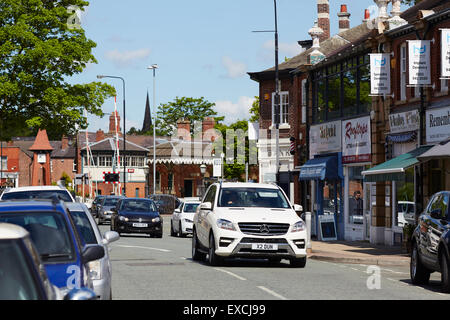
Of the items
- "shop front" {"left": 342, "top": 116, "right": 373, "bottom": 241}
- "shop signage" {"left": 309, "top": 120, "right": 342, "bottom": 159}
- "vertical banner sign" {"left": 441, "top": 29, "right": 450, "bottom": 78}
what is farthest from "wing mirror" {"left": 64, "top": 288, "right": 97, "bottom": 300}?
"shop signage" {"left": 309, "top": 120, "right": 342, "bottom": 159}

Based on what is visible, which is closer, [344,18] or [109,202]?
[109,202]

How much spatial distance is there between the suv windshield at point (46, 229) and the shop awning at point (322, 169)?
26.6m

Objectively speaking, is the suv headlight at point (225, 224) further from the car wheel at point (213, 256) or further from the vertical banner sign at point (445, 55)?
the vertical banner sign at point (445, 55)

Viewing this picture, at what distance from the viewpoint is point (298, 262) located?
1966 cm

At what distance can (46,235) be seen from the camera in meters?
9.77

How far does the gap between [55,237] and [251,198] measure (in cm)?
1068

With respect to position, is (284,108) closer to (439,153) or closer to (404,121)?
(404,121)

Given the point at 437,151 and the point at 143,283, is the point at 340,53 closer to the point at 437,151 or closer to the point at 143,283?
the point at 437,151

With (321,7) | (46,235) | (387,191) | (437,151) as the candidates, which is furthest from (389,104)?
(321,7)

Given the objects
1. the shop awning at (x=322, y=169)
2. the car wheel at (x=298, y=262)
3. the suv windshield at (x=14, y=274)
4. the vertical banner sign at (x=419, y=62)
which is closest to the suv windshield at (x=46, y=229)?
the suv windshield at (x=14, y=274)

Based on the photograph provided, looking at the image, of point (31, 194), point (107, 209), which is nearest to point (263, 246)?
point (31, 194)

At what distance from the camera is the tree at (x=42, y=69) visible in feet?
129

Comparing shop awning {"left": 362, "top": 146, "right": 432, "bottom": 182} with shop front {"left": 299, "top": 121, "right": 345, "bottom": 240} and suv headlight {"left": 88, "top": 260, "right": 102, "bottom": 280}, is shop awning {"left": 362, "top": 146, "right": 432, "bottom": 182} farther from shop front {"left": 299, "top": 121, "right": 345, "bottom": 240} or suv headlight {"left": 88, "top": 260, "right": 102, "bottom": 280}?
suv headlight {"left": 88, "top": 260, "right": 102, "bottom": 280}

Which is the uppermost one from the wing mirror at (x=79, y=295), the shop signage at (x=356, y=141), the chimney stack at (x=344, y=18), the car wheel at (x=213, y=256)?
the chimney stack at (x=344, y=18)
